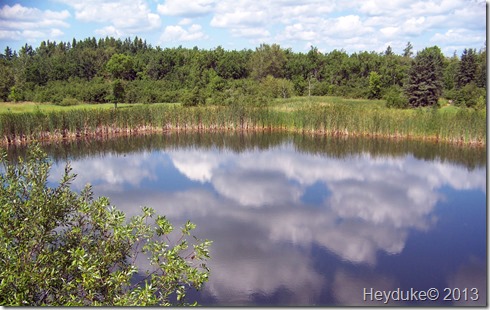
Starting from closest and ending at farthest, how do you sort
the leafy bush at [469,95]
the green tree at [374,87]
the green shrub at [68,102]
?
the leafy bush at [469,95] < the green shrub at [68,102] < the green tree at [374,87]

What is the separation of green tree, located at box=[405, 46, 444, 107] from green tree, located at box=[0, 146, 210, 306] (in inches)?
1238

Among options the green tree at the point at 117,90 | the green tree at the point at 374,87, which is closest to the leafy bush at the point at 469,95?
the green tree at the point at 374,87

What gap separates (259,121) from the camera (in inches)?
1054

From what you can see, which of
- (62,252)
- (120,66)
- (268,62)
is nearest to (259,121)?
(62,252)

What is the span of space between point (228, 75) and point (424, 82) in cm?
2215

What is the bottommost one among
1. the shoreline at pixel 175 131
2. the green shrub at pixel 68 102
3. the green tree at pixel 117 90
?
the shoreline at pixel 175 131

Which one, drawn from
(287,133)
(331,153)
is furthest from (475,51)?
(331,153)

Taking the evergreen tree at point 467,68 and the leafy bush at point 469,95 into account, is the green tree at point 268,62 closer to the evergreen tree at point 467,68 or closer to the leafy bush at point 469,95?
the evergreen tree at point 467,68

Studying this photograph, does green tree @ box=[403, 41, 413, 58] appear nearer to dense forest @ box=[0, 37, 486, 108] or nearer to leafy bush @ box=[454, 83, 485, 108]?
dense forest @ box=[0, 37, 486, 108]

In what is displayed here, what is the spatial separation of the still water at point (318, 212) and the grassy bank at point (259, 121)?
1.21 metres

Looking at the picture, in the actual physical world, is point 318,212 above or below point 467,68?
below

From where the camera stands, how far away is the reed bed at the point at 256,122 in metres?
21.1

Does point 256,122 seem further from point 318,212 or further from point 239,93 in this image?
point 318,212

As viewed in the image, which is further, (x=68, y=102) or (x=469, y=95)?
(x=68, y=102)
